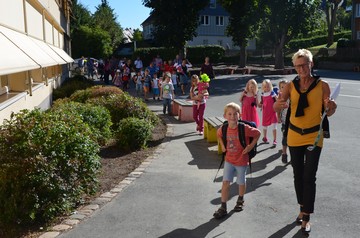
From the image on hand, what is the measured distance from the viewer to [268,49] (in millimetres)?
64500

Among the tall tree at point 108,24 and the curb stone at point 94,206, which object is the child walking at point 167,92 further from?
the tall tree at point 108,24

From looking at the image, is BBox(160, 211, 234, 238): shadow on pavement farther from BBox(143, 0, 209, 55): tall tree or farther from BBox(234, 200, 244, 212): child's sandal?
BBox(143, 0, 209, 55): tall tree

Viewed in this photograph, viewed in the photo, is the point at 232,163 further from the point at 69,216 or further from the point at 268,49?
the point at 268,49

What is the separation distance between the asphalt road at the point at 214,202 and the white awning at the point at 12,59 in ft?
8.58

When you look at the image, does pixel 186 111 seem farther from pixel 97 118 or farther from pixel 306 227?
pixel 306 227

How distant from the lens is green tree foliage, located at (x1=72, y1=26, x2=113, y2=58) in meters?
53.4

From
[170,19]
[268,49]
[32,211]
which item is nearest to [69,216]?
[32,211]

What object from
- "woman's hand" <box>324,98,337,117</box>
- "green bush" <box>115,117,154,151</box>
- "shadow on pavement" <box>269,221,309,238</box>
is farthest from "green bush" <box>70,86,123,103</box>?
"woman's hand" <box>324,98,337,117</box>

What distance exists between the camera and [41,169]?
5191 mm

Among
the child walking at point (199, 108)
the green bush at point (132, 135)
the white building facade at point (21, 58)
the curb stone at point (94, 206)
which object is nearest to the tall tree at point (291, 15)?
the white building facade at point (21, 58)

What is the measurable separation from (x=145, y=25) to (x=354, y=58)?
5194cm

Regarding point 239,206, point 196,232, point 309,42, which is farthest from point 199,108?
point 309,42

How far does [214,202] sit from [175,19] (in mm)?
34930

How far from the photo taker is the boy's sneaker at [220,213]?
539 cm
